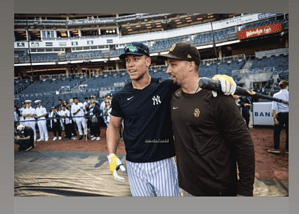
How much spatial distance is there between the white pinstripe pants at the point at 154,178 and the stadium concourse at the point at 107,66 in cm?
94

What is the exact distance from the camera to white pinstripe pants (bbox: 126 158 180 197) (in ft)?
4.94

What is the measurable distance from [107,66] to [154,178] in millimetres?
20766

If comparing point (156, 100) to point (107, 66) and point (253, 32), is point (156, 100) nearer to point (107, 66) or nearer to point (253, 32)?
point (253, 32)

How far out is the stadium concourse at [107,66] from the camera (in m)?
2.88

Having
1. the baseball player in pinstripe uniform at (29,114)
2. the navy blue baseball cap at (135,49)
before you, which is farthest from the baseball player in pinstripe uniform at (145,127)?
the baseball player in pinstripe uniform at (29,114)

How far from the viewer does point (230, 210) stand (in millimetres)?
2176

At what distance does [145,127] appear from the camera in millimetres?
1424

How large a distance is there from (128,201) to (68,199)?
33.8 inches

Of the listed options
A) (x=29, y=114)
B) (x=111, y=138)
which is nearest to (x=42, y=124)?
(x=29, y=114)

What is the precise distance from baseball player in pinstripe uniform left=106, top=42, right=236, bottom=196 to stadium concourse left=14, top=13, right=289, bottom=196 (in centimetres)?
23

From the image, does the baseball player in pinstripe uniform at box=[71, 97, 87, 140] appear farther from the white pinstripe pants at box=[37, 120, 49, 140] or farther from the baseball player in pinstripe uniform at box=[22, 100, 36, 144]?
the baseball player in pinstripe uniform at box=[22, 100, 36, 144]

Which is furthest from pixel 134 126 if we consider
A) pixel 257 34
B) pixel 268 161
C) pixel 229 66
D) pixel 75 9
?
pixel 257 34

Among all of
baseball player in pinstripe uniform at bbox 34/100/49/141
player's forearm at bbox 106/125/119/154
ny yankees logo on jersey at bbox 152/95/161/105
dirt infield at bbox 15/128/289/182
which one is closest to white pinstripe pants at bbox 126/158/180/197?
player's forearm at bbox 106/125/119/154

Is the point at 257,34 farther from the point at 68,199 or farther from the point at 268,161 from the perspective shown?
the point at 68,199
